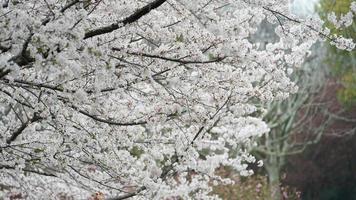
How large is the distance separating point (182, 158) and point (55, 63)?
2288 mm

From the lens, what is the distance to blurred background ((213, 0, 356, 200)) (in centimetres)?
1720

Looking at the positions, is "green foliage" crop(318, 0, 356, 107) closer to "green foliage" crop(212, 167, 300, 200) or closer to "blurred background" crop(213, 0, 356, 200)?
"blurred background" crop(213, 0, 356, 200)

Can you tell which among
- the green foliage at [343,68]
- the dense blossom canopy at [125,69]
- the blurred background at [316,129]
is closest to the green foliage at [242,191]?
the blurred background at [316,129]

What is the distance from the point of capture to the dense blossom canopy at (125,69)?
2635 mm

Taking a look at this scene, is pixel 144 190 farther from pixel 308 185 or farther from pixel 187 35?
pixel 308 185

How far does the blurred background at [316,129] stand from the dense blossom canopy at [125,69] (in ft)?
38.4

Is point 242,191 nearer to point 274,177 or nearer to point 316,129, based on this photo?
point 274,177

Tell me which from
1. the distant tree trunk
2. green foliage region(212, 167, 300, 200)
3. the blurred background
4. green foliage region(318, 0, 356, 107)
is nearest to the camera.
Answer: green foliage region(212, 167, 300, 200)

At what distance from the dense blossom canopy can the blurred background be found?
11.7 meters

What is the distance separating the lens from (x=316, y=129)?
18266mm

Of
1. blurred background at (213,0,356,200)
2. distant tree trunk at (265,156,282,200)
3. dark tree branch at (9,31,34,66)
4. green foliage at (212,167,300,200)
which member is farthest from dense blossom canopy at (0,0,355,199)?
blurred background at (213,0,356,200)

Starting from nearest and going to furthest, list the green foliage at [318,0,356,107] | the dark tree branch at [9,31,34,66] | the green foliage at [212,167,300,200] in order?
1. the dark tree branch at [9,31,34,66]
2. the green foliage at [212,167,300,200]
3. the green foliage at [318,0,356,107]

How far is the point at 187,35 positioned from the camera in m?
3.52

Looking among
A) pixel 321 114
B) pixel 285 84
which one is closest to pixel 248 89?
pixel 285 84
